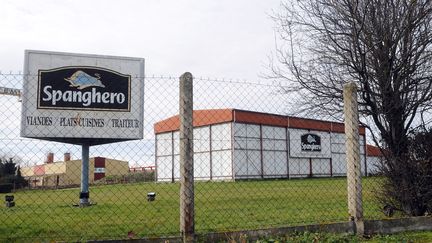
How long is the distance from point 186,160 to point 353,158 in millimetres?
2661

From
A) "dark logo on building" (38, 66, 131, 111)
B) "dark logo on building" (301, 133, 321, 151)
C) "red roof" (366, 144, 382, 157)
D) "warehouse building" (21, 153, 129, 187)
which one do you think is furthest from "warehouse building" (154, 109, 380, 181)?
"dark logo on building" (38, 66, 131, 111)

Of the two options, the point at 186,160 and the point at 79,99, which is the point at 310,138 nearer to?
the point at 79,99

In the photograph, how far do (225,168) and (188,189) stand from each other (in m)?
33.8

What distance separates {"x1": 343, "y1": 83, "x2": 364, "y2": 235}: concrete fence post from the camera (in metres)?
6.41

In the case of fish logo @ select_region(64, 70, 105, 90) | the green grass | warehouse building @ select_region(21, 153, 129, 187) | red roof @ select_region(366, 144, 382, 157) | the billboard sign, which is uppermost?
fish logo @ select_region(64, 70, 105, 90)

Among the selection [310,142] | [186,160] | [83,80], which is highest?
[83,80]

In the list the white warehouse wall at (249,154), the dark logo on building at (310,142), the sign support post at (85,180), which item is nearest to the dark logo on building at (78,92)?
the sign support post at (85,180)

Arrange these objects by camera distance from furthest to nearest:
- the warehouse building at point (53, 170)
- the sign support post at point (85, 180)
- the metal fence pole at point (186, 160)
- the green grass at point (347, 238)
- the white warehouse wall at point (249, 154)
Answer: the white warehouse wall at point (249, 154), the sign support post at point (85, 180), the warehouse building at point (53, 170), the green grass at point (347, 238), the metal fence pole at point (186, 160)

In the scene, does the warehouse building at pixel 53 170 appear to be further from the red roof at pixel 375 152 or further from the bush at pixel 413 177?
the red roof at pixel 375 152

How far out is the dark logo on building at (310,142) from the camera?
44375 millimetres

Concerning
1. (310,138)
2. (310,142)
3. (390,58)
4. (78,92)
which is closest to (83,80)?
(78,92)

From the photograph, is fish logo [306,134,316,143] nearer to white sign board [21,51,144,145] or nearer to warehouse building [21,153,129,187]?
warehouse building [21,153,129,187]

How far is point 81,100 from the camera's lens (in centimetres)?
1372

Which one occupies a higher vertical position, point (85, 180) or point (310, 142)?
point (310, 142)
